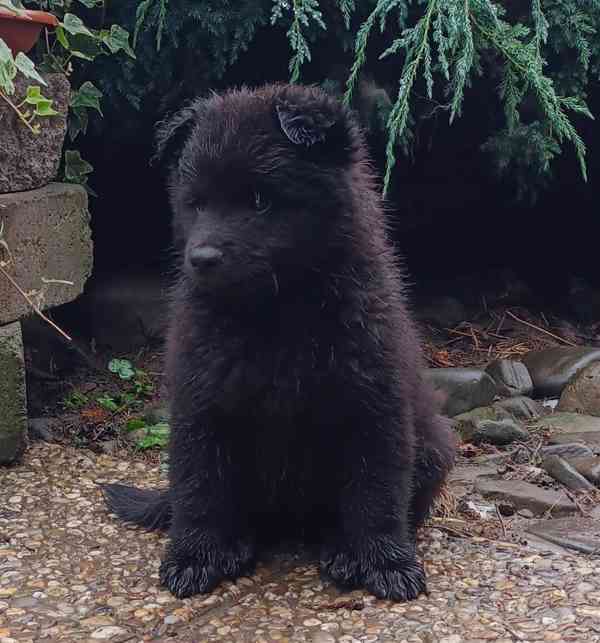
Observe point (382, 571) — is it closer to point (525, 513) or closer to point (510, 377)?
point (525, 513)

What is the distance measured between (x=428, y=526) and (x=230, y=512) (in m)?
0.87

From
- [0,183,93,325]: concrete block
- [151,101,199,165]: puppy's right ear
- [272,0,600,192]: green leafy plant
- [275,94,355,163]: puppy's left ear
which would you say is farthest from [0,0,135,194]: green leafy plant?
[275,94,355,163]: puppy's left ear

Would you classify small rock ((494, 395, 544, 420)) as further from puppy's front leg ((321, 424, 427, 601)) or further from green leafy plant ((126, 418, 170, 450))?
puppy's front leg ((321, 424, 427, 601))

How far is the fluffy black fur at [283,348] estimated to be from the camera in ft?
8.73

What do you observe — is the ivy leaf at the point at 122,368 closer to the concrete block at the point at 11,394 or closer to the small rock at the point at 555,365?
the concrete block at the point at 11,394

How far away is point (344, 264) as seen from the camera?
2.82 metres

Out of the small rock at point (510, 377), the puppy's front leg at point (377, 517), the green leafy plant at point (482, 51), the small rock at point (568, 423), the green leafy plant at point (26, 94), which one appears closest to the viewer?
the puppy's front leg at point (377, 517)

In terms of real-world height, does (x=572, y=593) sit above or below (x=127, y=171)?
below

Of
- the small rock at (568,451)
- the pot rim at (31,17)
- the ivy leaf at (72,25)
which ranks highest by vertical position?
the pot rim at (31,17)

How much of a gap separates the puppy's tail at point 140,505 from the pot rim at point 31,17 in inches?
75.3

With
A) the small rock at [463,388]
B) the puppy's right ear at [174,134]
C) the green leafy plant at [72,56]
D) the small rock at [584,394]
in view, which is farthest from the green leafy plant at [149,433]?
the small rock at [584,394]

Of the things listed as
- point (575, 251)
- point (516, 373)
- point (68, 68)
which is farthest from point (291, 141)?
point (575, 251)

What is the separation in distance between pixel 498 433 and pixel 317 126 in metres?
2.44

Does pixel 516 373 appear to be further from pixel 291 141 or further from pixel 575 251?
pixel 291 141
